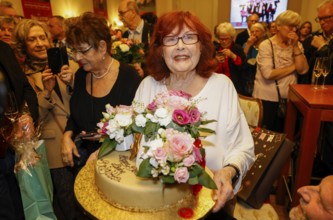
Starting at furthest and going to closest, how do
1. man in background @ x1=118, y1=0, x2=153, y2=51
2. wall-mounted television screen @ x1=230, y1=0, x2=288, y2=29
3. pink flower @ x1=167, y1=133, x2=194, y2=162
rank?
wall-mounted television screen @ x1=230, y1=0, x2=288, y2=29
man in background @ x1=118, y1=0, x2=153, y2=51
pink flower @ x1=167, y1=133, x2=194, y2=162

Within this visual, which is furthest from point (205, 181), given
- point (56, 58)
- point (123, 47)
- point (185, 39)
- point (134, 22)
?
point (134, 22)

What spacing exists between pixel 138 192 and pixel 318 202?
731 mm

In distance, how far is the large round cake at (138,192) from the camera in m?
0.96

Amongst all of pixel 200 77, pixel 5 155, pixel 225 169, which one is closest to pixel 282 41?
pixel 200 77

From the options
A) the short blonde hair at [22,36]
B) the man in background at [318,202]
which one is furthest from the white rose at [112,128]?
the short blonde hair at [22,36]

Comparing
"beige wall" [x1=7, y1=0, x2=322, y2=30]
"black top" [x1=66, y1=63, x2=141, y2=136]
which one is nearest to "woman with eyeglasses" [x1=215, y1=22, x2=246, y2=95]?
"black top" [x1=66, y1=63, x2=141, y2=136]

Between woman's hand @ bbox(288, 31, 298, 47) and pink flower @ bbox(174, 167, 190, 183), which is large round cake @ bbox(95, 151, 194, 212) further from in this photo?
woman's hand @ bbox(288, 31, 298, 47)

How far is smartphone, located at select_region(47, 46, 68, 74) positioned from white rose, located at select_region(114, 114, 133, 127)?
100 cm

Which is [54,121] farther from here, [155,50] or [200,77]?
[200,77]

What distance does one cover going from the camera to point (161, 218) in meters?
0.93

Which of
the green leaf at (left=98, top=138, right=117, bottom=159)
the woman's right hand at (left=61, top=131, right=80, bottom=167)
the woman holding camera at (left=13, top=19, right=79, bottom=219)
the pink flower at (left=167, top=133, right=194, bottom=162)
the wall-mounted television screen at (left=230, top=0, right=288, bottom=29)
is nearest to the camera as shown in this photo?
the pink flower at (left=167, top=133, right=194, bottom=162)

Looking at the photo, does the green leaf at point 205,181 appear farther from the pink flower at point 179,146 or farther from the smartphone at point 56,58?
the smartphone at point 56,58

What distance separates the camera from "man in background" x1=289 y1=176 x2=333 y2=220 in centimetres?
103

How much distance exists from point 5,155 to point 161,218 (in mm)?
1000
